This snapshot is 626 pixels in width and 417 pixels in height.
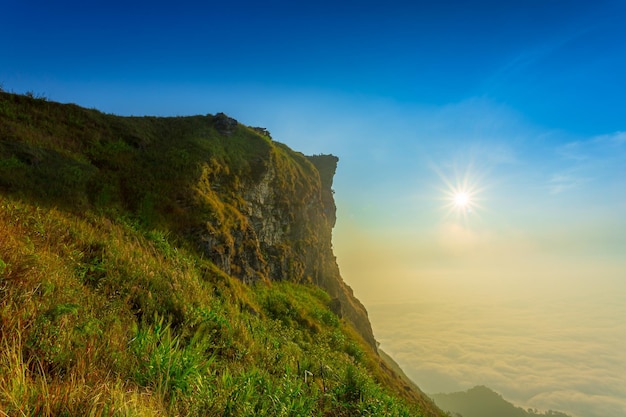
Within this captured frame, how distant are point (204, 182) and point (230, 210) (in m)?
2.15

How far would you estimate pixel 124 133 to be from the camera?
1939 centimetres

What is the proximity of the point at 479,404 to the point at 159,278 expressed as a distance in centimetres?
22323

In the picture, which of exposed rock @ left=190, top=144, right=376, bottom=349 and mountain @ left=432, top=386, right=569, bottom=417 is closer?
exposed rock @ left=190, top=144, right=376, bottom=349

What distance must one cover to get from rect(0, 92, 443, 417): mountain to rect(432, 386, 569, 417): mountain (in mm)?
179618

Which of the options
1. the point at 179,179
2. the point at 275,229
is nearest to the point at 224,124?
the point at 275,229

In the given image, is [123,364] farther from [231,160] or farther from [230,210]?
[231,160]

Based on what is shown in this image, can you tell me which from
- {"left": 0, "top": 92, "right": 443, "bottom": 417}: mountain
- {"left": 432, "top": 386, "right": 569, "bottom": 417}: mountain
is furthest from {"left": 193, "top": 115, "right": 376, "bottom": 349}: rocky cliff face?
{"left": 432, "top": 386, "right": 569, "bottom": 417}: mountain

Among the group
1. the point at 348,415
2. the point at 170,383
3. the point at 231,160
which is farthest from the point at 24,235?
the point at 231,160

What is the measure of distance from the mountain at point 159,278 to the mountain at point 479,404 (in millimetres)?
179618

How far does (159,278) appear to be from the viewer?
8.67 m

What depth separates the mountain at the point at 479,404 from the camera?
547 ft

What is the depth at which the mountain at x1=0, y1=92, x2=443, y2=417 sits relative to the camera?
415 centimetres

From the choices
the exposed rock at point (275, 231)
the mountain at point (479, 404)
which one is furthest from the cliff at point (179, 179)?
the mountain at point (479, 404)

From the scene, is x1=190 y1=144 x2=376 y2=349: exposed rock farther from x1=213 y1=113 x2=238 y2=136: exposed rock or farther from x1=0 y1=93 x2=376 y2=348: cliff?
x1=213 y1=113 x2=238 y2=136: exposed rock
